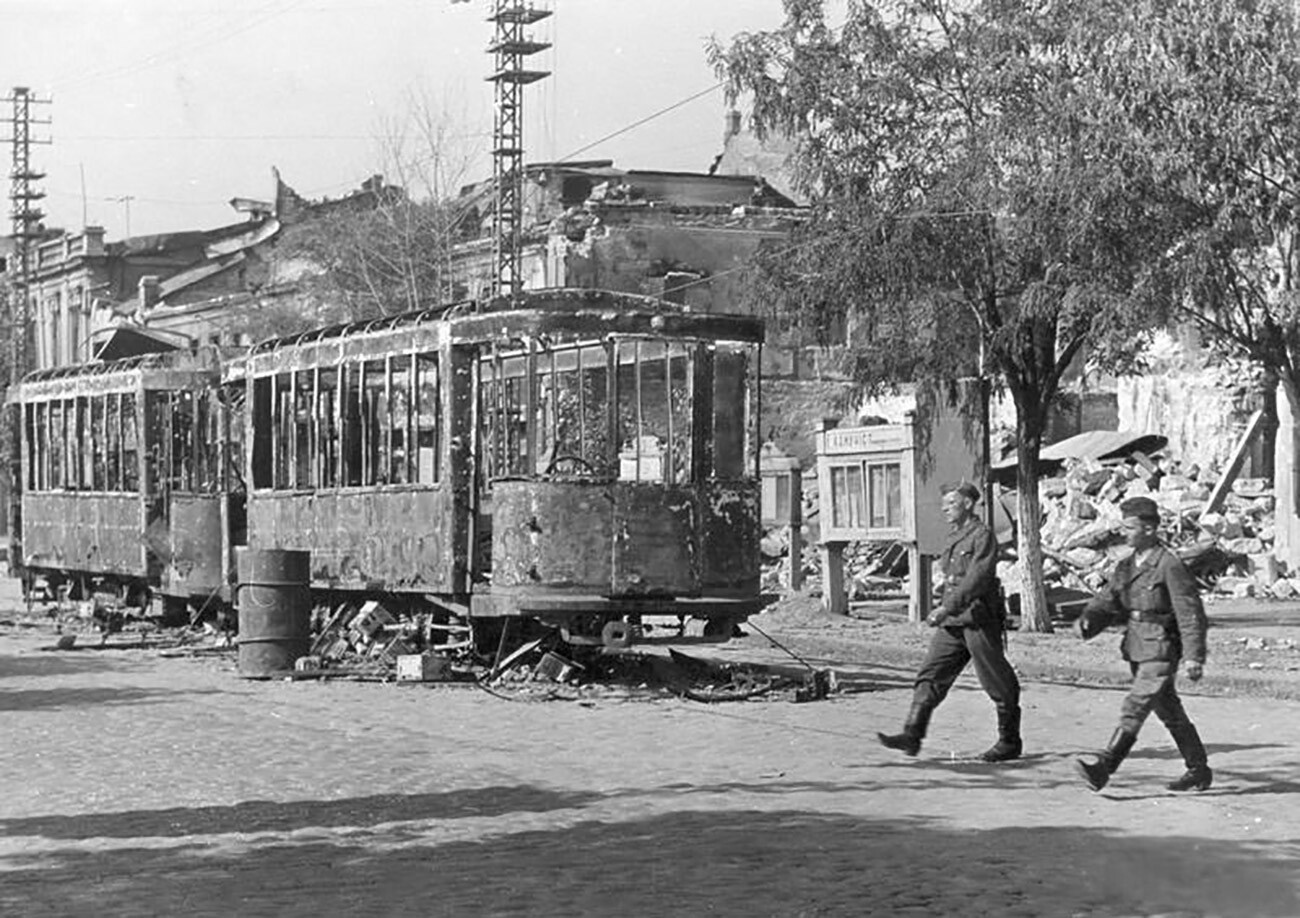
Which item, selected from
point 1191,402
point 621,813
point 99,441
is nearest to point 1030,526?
point 99,441

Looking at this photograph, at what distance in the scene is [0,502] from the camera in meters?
79.8

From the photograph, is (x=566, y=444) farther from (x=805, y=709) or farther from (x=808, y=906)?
(x=808, y=906)

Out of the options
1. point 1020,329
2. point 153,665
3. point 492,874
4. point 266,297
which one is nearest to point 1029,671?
point 1020,329

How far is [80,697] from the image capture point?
60.0 feet

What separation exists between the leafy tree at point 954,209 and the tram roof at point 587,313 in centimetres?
337

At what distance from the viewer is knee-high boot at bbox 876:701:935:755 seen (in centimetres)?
1337

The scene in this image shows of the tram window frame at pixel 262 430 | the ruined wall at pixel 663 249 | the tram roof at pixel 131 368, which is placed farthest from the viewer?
the ruined wall at pixel 663 249

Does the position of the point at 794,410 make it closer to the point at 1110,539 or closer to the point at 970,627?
the point at 1110,539

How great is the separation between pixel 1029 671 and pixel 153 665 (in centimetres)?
840

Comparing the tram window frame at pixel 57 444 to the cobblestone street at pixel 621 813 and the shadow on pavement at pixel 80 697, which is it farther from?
the cobblestone street at pixel 621 813

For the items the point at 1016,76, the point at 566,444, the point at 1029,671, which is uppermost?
the point at 1016,76

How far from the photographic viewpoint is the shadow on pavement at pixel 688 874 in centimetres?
869

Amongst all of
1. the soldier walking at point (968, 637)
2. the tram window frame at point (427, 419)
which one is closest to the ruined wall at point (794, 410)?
the tram window frame at point (427, 419)

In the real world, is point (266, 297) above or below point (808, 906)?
above
